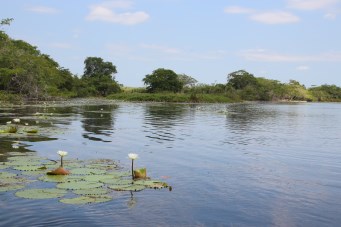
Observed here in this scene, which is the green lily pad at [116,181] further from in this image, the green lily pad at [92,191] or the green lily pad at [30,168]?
the green lily pad at [30,168]

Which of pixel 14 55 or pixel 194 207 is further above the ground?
pixel 14 55

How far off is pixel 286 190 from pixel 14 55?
57678 millimetres

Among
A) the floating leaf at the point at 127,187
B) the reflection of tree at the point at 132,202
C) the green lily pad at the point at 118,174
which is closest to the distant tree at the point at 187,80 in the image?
the green lily pad at the point at 118,174

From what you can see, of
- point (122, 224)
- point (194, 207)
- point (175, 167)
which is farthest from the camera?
point (175, 167)

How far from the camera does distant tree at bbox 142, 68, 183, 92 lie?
11220 cm

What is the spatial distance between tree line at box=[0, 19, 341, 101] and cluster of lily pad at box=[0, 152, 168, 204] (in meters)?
46.7

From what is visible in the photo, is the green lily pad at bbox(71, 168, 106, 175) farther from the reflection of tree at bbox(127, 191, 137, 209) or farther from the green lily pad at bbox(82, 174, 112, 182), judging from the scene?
the reflection of tree at bbox(127, 191, 137, 209)

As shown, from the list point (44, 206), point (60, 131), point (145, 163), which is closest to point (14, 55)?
point (60, 131)

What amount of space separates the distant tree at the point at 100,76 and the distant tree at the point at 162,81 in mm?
12132

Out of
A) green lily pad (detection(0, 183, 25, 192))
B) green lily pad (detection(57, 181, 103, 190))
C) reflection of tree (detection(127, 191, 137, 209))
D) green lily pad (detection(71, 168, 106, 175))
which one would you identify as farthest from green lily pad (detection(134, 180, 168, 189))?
green lily pad (detection(0, 183, 25, 192))

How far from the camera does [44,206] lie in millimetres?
8680

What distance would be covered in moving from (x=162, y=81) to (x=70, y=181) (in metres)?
102

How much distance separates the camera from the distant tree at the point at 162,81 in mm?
112200

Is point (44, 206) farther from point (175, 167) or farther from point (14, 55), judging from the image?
point (14, 55)
